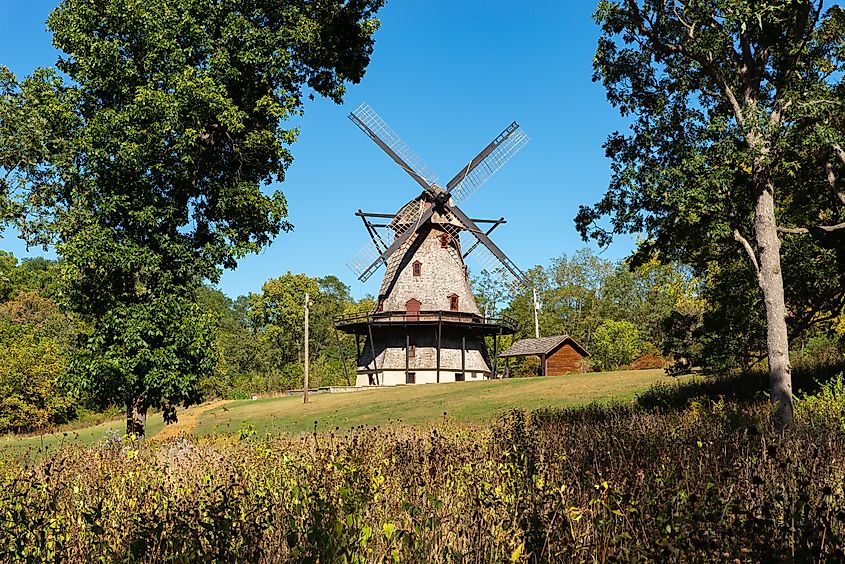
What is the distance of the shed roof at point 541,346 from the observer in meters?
53.5

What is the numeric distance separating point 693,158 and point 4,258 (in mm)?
54524

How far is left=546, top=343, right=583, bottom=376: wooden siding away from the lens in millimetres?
53781

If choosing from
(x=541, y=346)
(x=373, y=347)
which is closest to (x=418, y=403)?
(x=373, y=347)

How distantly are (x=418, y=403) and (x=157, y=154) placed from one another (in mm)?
22591

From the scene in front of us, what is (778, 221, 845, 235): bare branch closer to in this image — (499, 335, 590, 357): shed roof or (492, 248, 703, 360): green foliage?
(499, 335, 590, 357): shed roof

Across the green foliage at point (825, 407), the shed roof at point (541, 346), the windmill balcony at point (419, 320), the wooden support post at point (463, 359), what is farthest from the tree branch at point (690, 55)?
the shed roof at point (541, 346)

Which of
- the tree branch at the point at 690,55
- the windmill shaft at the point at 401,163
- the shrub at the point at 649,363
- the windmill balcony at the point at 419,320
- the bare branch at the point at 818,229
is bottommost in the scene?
the shrub at the point at 649,363

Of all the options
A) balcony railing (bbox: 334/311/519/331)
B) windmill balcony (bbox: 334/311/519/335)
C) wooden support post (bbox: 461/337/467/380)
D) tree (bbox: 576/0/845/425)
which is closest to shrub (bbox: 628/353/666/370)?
windmill balcony (bbox: 334/311/519/335)

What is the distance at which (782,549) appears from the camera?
353 cm

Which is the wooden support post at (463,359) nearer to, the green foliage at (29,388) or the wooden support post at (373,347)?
the wooden support post at (373,347)

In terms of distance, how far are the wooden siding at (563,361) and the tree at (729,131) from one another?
1431 inches

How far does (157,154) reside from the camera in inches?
653

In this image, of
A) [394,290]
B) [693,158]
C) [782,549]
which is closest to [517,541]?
[782,549]

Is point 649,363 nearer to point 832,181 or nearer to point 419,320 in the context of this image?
point 419,320
